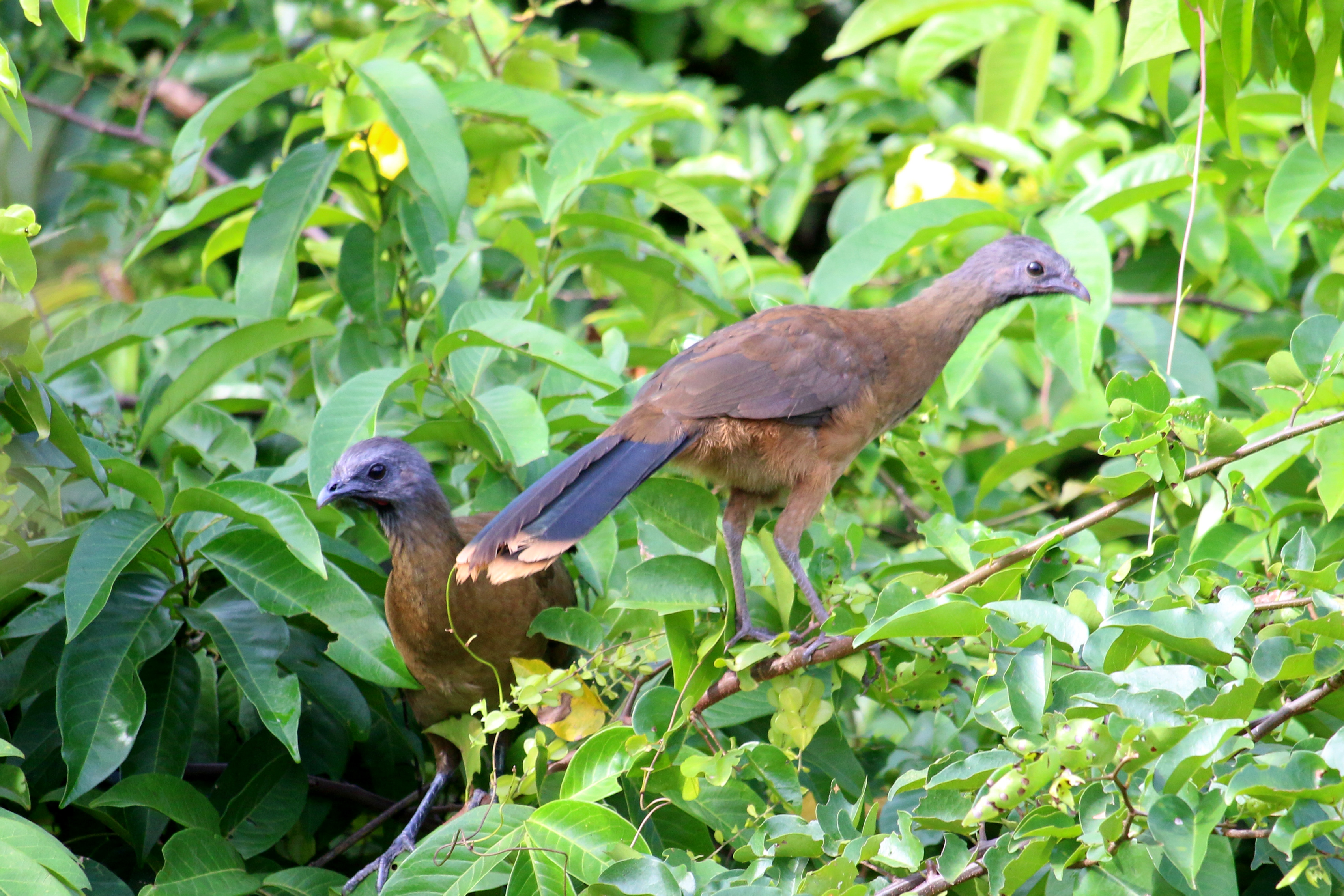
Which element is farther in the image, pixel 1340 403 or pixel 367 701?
pixel 367 701

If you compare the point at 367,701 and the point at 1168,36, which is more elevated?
the point at 1168,36

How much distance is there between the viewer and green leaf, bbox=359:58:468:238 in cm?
260

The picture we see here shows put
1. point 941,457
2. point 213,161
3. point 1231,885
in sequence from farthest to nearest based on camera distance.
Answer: point 213,161
point 941,457
point 1231,885

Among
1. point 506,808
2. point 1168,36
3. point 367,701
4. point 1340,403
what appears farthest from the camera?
point 367,701

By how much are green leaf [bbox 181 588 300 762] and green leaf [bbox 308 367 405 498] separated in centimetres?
28

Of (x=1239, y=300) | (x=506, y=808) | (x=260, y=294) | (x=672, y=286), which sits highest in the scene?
(x=260, y=294)

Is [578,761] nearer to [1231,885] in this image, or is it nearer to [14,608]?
[1231,885]

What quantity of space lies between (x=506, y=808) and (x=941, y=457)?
1.59 m

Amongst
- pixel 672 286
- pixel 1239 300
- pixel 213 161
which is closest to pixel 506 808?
pixel 672 286

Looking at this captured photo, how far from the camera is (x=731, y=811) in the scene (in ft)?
6.13

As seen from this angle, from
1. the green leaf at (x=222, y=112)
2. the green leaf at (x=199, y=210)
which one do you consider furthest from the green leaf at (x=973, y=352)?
the green leaf at (x=199, y=210)

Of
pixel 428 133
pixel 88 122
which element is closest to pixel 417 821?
pixel 428 133

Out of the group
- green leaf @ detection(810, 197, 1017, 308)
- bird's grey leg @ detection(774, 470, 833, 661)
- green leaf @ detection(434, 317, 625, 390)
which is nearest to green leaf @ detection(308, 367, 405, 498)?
green leaf @ detection(434, 317, 625, 390)

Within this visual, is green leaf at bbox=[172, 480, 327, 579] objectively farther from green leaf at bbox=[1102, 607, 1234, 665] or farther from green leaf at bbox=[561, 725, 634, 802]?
green leaf at bbox=[1102, 607, 1234, 665]
